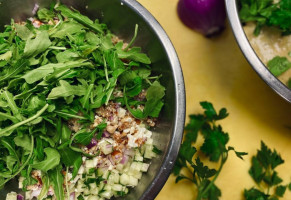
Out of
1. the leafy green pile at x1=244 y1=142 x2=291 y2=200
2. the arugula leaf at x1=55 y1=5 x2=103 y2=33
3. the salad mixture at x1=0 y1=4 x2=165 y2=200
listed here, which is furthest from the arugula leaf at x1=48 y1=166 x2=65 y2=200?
the leafy green pile at x1=244 y1=142 x2=291 y2=200

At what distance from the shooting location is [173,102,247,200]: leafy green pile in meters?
1.37

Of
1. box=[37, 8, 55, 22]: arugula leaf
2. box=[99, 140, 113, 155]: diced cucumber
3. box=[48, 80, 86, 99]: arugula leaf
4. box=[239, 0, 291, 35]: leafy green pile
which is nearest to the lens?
box=[48, 80, 86, 99]: arugula leaf

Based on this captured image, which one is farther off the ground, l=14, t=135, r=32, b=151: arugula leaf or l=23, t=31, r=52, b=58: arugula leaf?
l=23, t=31, r=52, b=58: arugula leaf

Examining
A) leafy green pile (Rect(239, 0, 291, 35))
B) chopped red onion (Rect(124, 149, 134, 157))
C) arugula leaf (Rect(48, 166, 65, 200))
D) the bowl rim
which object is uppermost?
leafy green pile (Rect(239, 0, 291, 35))

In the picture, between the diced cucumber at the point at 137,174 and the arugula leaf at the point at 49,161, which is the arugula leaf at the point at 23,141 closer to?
the arugula leaf at the point at 49,161

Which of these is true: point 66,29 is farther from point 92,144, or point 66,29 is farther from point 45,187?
point 45,187

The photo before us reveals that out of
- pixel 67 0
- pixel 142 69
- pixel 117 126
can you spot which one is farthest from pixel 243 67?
pixel 67 0

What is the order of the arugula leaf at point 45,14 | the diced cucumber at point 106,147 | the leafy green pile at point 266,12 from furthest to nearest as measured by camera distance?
the leafy green pile at point 266,12 → the arugula leaf at point 45,14 → the diced cucumber at point 106,147

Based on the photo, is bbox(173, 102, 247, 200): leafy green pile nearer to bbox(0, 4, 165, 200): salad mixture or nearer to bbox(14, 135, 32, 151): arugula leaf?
bbox(0, 4, 165, 200): salad mixture

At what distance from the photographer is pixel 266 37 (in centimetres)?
147

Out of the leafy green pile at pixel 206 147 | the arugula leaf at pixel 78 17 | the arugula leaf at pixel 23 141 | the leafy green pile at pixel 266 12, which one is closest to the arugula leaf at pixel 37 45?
the arugula leaf at pixel 78 17

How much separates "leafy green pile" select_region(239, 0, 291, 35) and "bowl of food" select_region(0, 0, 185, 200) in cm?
41

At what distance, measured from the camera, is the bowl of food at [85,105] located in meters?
1.10

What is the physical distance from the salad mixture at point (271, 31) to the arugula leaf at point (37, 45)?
0.71 meters
